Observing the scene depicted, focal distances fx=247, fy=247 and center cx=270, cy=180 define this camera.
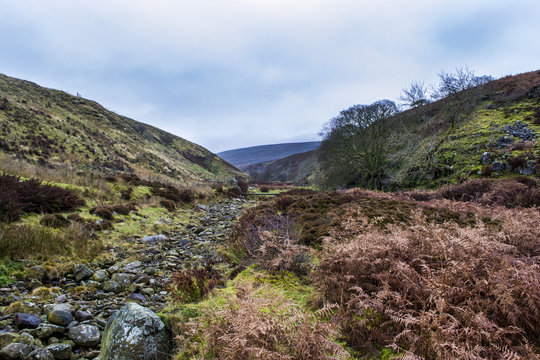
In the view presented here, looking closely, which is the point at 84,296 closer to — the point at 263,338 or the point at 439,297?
the point at 263,338

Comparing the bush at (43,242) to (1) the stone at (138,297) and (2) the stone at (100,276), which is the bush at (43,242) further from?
(1) the stone at (138,297)

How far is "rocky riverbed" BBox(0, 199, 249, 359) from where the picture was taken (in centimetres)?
327

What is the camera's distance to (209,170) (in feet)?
197

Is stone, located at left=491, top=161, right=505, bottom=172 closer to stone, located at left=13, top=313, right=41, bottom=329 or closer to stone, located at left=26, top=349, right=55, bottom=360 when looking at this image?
stone, located at left=26, top=349, right=55, bottom=360

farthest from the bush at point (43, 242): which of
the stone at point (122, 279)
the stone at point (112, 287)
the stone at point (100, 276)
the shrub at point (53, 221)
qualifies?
the stone at point (112, 287)

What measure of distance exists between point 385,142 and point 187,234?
21712mm

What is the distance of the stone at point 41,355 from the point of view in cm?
295

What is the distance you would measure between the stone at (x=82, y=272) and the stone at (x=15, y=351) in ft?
8.20

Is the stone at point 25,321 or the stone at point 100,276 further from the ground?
the stone at point 25,321

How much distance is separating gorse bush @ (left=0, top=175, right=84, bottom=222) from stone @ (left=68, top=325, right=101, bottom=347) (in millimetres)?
4865

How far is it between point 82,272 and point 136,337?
12.4 feet

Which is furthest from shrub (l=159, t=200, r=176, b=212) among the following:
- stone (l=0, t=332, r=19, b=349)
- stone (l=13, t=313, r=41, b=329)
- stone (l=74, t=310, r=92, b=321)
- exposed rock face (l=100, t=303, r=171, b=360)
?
exposed rock face (l=100, t=303, r=171, b=360)

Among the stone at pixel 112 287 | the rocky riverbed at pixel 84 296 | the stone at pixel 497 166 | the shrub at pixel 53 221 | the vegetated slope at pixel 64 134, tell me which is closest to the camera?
the rocky riverbed at pixel 84 296

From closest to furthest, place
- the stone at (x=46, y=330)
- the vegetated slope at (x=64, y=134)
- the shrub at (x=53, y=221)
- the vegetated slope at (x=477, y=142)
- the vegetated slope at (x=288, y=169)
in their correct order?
1. the stone at (x=46, y=330)
2. the shrub at (x=53, y=221)
3. the vegetated slope at (x=477, y=142)
4. the vegetated slope at (x=64, y=134)
5. the vegetated slope at (x=288, y=169)
